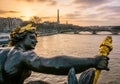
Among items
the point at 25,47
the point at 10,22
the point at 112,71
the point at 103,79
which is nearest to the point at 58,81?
the point at 103,79

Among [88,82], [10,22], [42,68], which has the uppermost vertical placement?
[42,68]

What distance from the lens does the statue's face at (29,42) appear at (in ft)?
10.5

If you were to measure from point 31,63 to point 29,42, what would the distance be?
2.47 feet

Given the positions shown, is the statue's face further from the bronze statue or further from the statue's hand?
the statue's hand

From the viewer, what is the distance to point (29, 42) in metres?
Result: 3.22

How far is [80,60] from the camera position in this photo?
2.39m

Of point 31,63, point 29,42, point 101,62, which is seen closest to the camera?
point 101,62

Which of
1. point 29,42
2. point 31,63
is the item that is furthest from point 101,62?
point 29,42

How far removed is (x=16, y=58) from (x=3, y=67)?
0.31 metres

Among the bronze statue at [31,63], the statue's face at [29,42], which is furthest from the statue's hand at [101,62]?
the statue's face at [29,42]

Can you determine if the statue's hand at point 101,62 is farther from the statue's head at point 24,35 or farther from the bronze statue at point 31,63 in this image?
the statue's head at point 24,35

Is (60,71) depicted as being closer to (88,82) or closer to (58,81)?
(88,82)

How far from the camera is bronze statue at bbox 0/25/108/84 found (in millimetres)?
2393

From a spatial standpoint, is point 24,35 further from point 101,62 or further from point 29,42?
point 101,62
